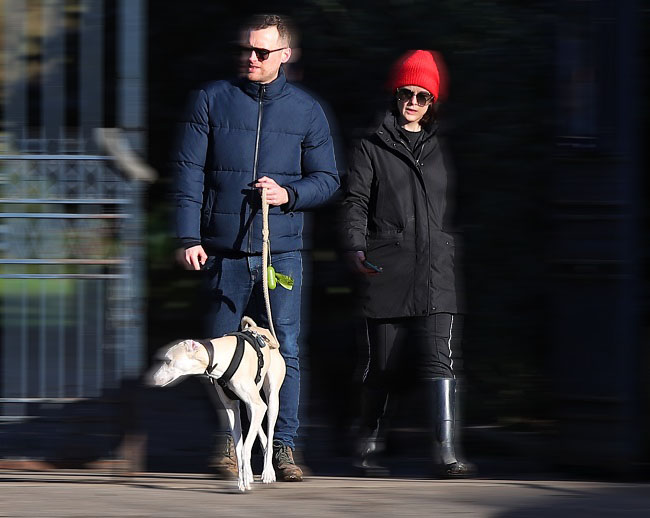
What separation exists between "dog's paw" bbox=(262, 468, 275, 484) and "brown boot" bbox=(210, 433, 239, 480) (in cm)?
14

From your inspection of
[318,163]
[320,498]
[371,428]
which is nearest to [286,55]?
[318,163]

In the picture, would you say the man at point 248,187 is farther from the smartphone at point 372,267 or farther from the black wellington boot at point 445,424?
the black wellington boot at point 445,424

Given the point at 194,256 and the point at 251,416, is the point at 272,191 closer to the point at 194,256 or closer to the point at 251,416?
the point at 194,256

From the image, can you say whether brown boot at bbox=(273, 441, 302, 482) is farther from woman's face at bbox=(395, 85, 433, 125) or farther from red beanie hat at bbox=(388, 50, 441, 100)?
red beanie hat at bbox=(388, 50, 441, 100)

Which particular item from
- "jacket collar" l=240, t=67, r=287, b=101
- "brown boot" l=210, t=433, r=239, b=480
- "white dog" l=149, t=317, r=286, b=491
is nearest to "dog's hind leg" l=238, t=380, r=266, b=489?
"white dog" l=149, t=317, r=286, b=491

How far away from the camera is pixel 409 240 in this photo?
5355mm

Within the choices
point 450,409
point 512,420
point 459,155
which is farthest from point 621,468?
point 459,155

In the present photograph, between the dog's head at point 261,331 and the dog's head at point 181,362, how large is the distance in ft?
0.94

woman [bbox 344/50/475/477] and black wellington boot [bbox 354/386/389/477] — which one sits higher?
woman [bbox 344/50/475/477]

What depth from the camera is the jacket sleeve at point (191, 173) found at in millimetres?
5105

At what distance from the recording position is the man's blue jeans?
5164 mm

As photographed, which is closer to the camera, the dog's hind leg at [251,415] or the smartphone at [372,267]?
the dog's hind leg at [251,415]

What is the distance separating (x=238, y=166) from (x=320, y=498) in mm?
1325

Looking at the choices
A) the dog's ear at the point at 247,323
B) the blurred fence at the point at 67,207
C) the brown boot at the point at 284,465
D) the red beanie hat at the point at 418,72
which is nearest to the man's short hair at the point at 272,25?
the red beanie hat at the point at 418,72
